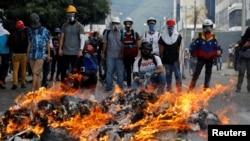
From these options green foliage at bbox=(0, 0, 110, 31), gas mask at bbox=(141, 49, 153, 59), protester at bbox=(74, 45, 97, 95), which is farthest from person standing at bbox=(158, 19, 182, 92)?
green foliage at bbox=(0, 0, 110, 31)

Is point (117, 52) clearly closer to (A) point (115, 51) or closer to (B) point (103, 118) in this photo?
A: (A) point (115, 51)

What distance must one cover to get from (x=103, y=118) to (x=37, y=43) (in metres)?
5.00

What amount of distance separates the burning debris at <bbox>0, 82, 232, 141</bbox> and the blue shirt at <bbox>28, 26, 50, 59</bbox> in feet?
12.5

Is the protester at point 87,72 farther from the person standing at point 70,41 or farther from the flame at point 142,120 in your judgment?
the flame at point 142,120

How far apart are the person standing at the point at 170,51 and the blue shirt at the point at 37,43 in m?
2.46

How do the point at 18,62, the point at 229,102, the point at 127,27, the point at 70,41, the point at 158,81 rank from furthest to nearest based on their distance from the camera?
the point at 18,62, the point at 127,27, the point at 70,41, the point at 229,102, the point at 158,81

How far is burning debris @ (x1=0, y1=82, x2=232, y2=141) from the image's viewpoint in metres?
6.86

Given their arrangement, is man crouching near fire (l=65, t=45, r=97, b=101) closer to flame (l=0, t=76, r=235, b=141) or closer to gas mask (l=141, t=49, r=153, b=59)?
gas mask (l=141, t=49, r=153, b=59)

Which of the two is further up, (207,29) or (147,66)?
(207,29)

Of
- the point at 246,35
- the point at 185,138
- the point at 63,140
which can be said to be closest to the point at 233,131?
the point at 185,138

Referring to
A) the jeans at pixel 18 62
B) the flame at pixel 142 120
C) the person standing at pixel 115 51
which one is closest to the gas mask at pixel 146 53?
the flame at pixel 142 120

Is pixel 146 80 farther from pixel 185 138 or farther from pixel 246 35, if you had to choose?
pixel 246 35

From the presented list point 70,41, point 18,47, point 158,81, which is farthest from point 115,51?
point 158,81

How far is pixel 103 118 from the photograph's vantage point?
293 inches
